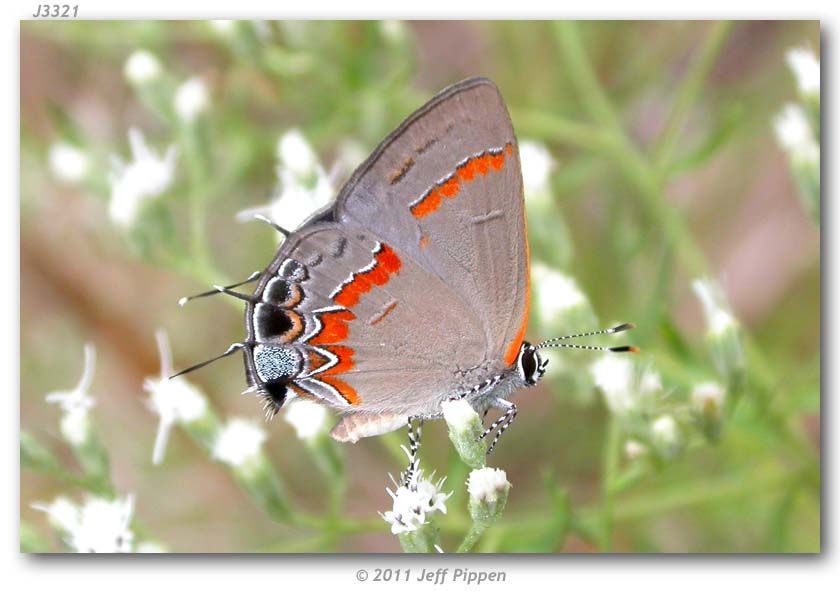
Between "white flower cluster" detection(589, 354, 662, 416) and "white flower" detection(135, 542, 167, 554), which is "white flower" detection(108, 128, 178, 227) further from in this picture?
"white flower cluster" detection(589, 354, 662, 416)

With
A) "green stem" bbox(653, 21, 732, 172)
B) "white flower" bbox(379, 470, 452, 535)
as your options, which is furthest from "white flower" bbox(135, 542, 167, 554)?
"green stem" bbox(653, 21, 732, 172)

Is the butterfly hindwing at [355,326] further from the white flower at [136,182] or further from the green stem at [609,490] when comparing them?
the white flower at [136,182]

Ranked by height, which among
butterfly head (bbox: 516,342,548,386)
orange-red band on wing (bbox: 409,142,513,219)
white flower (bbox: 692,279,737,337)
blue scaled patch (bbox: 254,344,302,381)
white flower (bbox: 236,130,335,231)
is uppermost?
white flower (bbox: 236,130,335,231)

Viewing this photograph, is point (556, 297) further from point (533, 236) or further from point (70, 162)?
point (70, 162)

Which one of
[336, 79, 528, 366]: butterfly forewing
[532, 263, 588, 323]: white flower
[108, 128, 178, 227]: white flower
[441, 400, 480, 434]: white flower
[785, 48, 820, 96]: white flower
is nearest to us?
[336, 79, 528, 366]: butterfly forewing

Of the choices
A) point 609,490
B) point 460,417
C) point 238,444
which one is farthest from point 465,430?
point 238,444

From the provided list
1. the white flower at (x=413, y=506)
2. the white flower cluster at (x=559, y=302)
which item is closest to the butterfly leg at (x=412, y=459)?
the white flower at (x=413, y=506)
